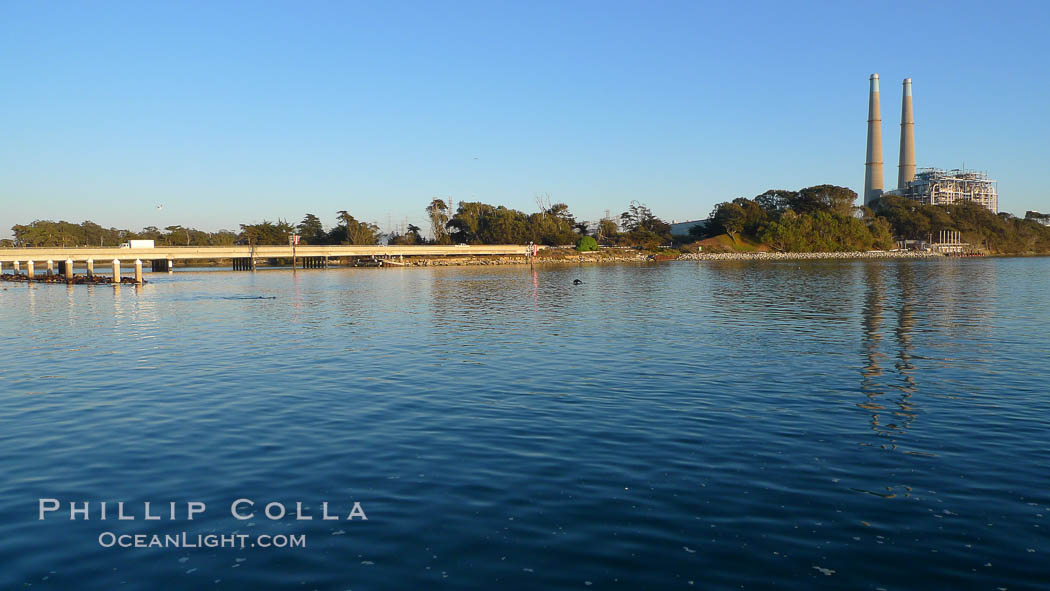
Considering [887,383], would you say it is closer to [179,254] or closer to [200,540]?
[200,540]

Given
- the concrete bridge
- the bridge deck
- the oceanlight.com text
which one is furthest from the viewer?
the bridge deck

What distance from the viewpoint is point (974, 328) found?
32.7 meters

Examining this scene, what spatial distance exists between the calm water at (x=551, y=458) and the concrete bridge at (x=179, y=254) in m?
76.1

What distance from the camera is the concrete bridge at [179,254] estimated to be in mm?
98500

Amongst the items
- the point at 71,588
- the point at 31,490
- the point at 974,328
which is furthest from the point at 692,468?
the point at 974,328

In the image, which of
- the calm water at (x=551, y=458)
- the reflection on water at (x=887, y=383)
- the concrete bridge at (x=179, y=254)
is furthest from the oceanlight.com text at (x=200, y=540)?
the concrete bridge at (x=179, y=254)

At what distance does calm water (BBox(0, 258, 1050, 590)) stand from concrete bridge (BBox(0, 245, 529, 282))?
76.1 metres

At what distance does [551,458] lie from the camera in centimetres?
1327

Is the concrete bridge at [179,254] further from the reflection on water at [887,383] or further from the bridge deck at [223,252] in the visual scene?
the reflection on water at [887,383]

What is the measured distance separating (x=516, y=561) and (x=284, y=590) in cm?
284

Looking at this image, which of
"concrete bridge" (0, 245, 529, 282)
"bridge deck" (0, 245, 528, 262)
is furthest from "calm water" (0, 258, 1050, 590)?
"bridge deck" (0, 245, 528, 262)

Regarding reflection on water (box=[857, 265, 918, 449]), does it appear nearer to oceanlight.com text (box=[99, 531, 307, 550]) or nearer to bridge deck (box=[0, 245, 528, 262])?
oceanlight.com text (box=[99, 531, 307, 550])

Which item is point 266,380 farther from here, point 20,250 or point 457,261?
point 457,261

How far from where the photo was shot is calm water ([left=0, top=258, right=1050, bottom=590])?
8797 millimetres
